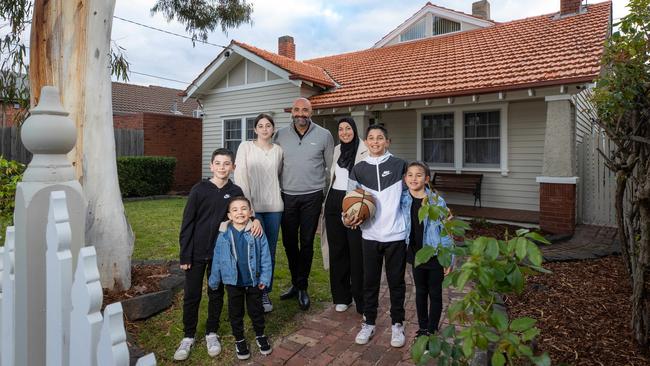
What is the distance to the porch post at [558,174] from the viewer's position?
24.1 feet

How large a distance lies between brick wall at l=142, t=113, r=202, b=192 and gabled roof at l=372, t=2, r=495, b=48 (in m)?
8.53

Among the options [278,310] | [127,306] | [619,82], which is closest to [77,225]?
[127,306]

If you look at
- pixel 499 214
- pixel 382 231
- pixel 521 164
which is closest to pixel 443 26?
pixel 521 164

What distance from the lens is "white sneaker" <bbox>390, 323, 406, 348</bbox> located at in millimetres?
3238

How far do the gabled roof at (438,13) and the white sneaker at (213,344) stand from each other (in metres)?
13.3

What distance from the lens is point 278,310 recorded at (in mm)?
3980

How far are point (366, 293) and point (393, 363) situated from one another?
1.95 feet

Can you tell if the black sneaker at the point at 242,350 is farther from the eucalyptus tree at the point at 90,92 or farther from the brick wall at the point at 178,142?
the brick wall at the point at 178,142

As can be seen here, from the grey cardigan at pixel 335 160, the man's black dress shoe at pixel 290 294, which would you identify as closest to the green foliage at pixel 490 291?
the grey cardigan at pixel 335 160

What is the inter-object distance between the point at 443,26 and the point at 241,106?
7.46 m

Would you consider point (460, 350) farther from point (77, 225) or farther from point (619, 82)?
point (619, 82)

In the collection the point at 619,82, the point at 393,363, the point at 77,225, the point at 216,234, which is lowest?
the point at 393,363

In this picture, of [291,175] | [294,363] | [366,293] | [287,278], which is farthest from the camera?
[287,278]

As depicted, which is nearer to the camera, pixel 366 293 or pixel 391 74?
pixel 366 293
